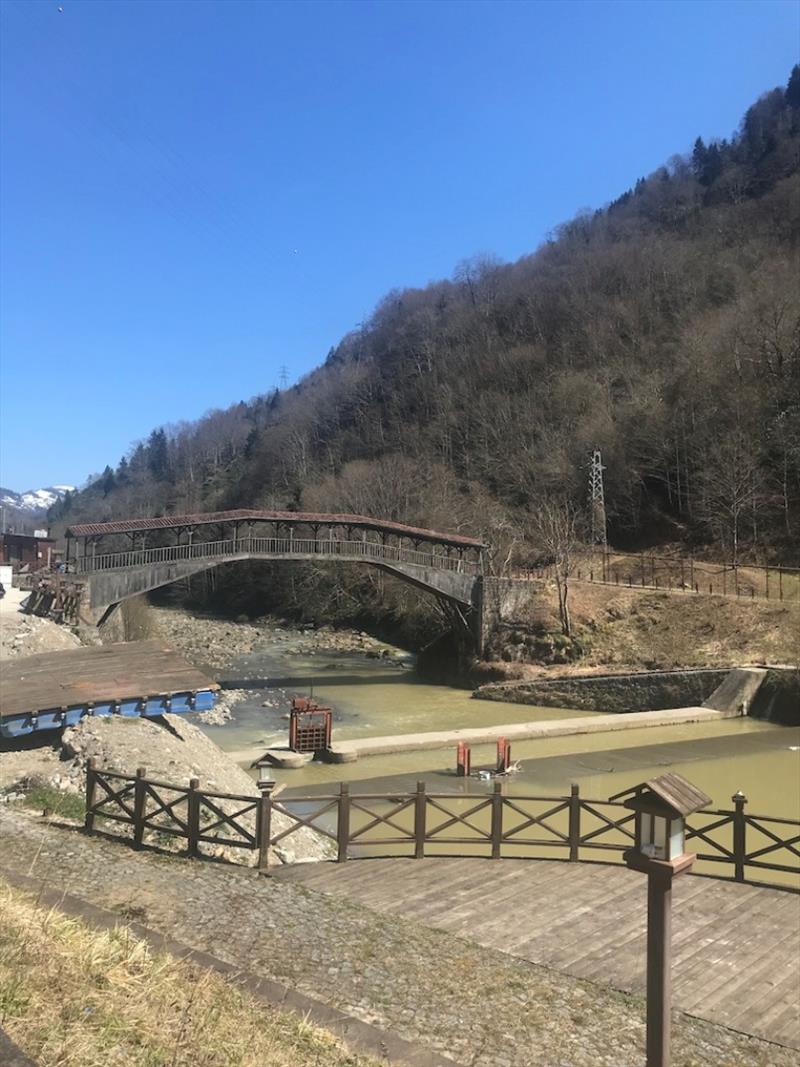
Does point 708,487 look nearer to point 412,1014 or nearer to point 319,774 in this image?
point 319,774

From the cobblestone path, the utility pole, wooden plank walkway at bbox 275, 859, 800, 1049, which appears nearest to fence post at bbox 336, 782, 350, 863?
wooden plank walkway at bbox 275, 859, 800, 1049

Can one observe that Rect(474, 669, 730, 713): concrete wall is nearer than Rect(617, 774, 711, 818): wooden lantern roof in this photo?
No

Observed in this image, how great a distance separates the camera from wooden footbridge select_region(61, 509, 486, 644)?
94.2 feet

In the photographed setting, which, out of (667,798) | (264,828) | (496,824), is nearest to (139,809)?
(264,828)

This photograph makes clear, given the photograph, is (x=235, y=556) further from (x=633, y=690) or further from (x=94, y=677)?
(x=633, y=690)

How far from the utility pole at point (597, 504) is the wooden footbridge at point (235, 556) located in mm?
12180

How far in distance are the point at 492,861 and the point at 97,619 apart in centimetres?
2233

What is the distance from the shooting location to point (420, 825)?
32.7 ft

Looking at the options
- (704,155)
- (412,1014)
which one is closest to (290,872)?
(412,1014)

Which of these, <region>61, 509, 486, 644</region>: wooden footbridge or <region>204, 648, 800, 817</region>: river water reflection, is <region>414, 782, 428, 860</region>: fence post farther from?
<region>61, 509, 486, 644</region>: wooden footbridge

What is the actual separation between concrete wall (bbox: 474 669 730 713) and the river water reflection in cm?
60

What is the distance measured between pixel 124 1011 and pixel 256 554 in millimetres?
29160

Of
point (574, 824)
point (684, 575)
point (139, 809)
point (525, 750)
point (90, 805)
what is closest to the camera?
point (139, 809)

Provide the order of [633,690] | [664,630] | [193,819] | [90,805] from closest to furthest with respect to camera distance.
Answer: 1. [193,819]
2. [90,805]
3. [633,690]
4. [664,630]
